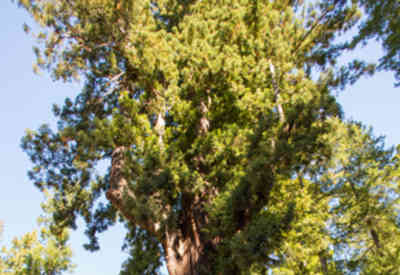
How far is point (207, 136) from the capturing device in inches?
249

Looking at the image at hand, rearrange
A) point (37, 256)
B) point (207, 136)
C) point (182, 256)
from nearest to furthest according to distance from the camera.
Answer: point (182, 256) → point (207, 136) → point (37, 256)

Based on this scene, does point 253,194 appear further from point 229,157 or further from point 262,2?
point 262,2

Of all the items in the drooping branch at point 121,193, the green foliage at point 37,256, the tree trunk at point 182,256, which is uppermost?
the green foliage at point 37,256

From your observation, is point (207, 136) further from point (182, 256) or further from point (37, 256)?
point (37, 256)

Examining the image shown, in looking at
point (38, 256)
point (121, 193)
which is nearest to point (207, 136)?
point (121, 193)

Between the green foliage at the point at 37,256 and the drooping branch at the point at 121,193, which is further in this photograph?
the green foliage at the point at 37,256

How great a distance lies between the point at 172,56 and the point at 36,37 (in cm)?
399

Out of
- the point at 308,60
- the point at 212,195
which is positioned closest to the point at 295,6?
the point at 308,60

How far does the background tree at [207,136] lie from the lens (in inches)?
197

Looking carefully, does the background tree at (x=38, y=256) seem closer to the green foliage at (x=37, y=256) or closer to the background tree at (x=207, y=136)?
the green foliage at (x=37, y=256)

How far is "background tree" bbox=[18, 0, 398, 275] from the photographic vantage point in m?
5.01

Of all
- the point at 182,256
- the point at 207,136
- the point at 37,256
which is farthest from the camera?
the point at 37,256

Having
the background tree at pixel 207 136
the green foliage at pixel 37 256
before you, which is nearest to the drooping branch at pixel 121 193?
the background tree at pixel 207 136

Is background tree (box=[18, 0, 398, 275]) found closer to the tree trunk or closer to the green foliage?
the tree trunk
